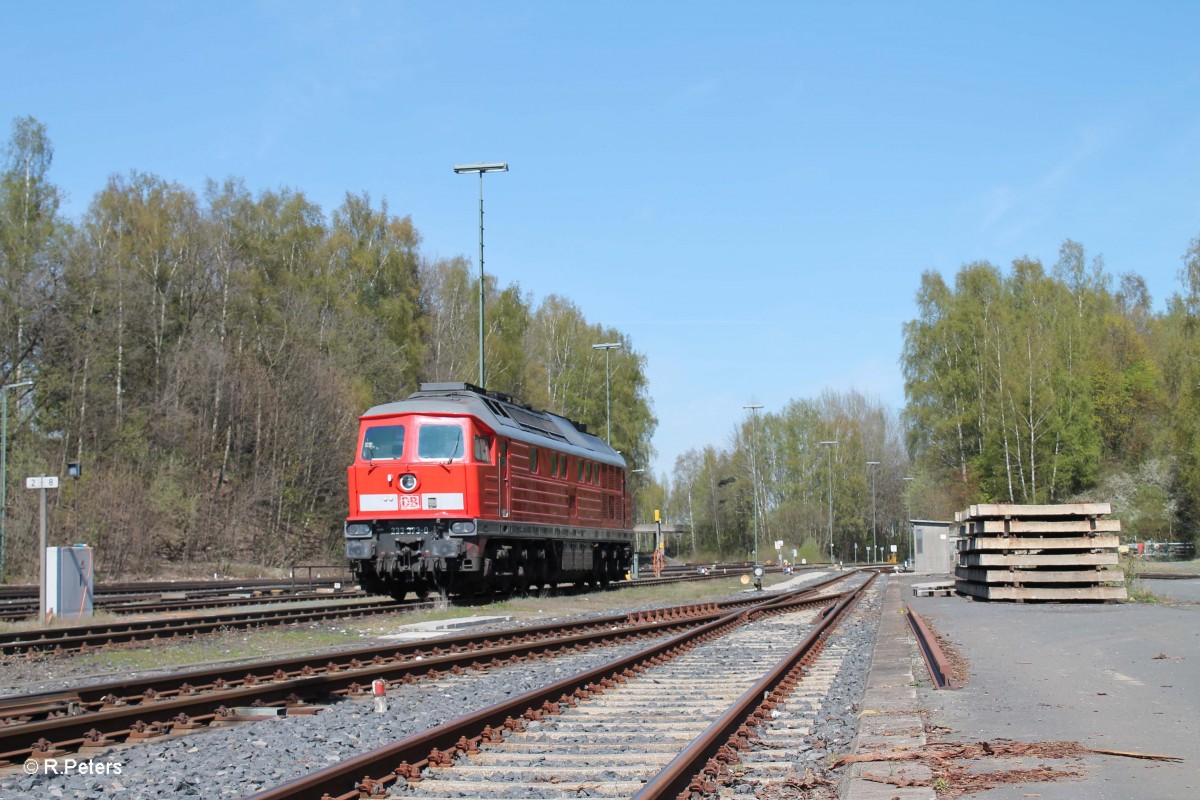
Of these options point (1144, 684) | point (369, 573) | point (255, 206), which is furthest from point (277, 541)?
point (1144, 684)

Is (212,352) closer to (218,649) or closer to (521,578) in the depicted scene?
(521,578)

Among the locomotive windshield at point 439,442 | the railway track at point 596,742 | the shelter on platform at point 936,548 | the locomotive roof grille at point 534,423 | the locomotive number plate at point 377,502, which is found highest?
the locomotive roof grille at point 534,423

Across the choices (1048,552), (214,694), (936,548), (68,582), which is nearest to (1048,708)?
(214,694)

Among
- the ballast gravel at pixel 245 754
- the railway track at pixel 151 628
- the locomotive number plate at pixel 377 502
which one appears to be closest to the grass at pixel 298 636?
the railway track at pixel 151 628

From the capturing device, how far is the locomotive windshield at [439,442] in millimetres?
20891

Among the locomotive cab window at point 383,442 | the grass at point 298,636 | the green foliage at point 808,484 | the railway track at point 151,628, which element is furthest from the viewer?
the green foliage at point 808,484

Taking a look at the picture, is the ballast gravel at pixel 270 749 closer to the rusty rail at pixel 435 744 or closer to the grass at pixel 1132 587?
the rusty rail at pixel 435 744

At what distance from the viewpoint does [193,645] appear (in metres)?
15.3

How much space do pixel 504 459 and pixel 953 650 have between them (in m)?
10.5

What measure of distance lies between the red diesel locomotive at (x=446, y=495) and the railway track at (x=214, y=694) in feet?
18.5

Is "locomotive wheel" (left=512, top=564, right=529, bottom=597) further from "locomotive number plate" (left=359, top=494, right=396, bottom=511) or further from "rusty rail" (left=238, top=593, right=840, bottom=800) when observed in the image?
"rusty rail" (left=238, top=593, right=840, bottom=800)

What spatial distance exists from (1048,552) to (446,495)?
11.7 m

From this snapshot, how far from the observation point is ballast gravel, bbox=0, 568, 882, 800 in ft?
20.9

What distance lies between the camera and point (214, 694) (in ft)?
30.3
